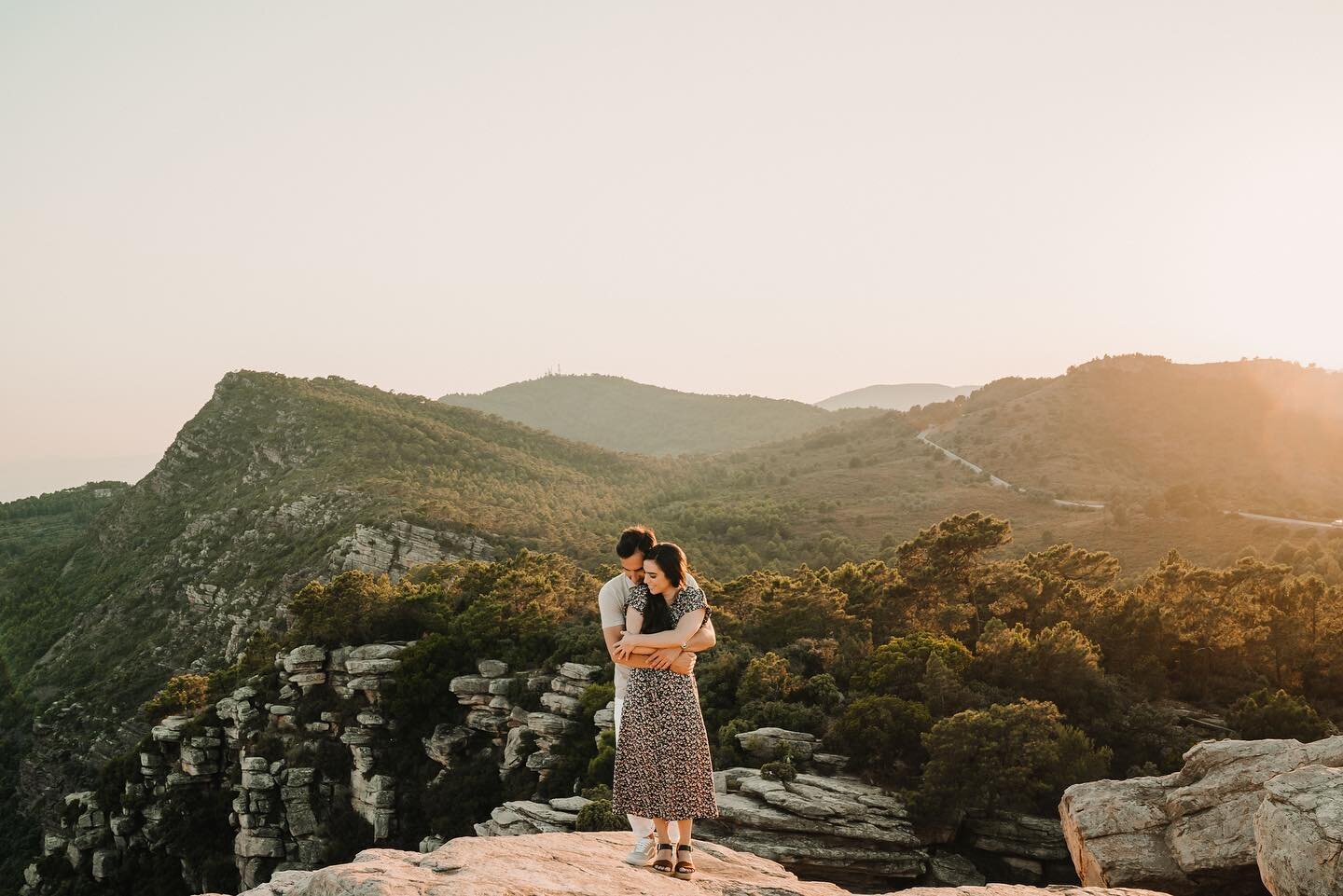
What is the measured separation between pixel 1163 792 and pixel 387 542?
41.4m

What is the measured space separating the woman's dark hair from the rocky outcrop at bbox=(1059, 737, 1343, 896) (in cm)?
721

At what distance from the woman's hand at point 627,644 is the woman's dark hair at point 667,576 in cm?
10

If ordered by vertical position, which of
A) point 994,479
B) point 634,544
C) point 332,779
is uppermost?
point 994,479

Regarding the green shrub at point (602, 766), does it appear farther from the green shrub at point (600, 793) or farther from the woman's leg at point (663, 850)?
the woman's leg at point (663, 850)

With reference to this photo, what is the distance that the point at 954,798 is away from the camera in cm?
1491

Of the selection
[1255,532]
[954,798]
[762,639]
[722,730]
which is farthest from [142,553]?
[1255,532]

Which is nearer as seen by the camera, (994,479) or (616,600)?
(616,600)

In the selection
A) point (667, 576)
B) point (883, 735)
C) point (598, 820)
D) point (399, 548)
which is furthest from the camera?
point (399, 548)

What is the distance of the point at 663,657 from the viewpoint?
25.2 feet

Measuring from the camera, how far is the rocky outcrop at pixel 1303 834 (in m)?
7.48

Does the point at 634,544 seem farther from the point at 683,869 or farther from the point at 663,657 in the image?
the point at 683,869

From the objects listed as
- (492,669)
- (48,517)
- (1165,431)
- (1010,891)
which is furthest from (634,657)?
(48,517)

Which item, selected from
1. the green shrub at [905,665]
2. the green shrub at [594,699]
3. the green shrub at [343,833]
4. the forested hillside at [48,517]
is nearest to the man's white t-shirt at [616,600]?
the green shrub at [905,665]

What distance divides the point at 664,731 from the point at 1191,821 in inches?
292
